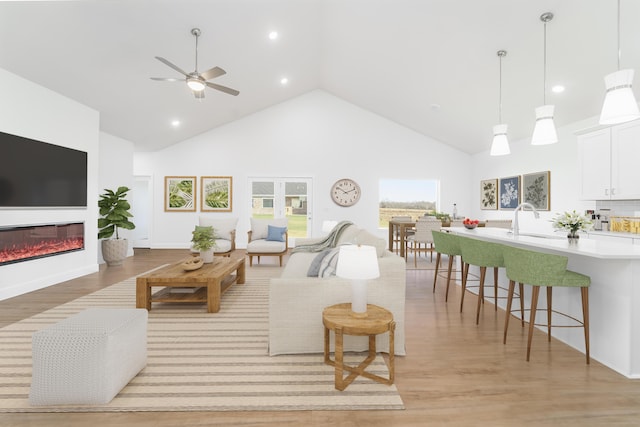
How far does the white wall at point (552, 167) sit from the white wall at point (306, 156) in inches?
65.2

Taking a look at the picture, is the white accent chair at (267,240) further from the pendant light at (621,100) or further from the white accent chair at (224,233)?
the pendant light at (621,100)

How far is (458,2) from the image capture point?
3896mm

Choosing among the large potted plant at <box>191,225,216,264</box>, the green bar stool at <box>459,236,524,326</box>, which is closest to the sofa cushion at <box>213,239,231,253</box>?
the large potted plant at <box>191,225,216,264</box>

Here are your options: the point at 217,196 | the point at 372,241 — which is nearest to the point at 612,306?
the point at 372,241

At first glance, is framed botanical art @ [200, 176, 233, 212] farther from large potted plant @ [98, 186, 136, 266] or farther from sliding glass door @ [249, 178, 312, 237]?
large potted plant @ [98, 186, 136, 266]

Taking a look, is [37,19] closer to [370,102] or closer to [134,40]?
[134,40]

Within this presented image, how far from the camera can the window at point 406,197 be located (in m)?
8.43

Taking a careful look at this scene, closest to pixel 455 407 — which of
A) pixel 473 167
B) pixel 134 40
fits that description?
pixel 134 40

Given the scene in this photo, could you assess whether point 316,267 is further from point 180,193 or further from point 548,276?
point 180,193

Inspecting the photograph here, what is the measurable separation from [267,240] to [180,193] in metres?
3.41

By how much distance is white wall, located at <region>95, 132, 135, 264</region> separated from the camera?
6258 mm

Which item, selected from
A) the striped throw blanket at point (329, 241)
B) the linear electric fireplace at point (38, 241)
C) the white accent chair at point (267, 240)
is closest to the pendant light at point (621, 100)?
the striped throw blanket at point (329, 241)

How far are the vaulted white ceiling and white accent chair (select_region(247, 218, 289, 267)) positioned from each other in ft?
9.20

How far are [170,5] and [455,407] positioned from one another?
4786 mm
